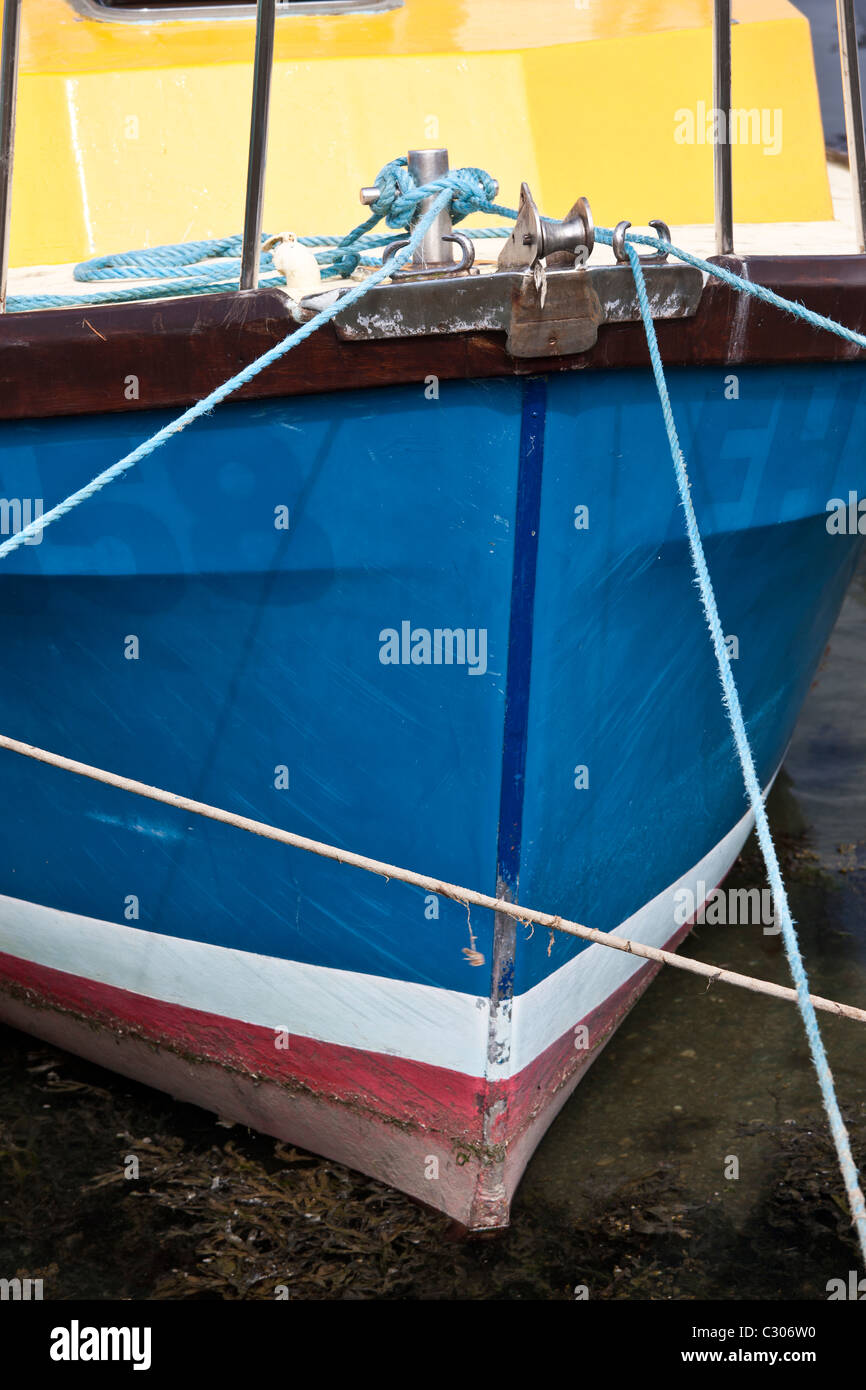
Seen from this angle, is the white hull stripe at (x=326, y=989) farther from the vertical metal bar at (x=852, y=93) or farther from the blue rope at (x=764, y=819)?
the vertical metal bar at (x=852, y=93)

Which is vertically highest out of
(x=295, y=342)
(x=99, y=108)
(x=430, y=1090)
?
(x=99, y=108)

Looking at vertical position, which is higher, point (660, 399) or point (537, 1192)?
point (660, 399)

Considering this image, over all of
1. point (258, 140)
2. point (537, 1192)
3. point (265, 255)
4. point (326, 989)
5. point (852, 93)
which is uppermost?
point (852, 93)

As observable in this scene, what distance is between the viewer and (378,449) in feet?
7.95

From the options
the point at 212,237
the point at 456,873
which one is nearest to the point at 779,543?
the point at 456,873

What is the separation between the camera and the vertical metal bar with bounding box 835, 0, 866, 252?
2.60 m

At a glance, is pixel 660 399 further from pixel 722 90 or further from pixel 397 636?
pixel 397 636

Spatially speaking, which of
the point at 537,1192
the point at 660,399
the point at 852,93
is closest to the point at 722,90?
the point at 852,93

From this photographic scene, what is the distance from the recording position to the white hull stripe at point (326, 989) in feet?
9.52

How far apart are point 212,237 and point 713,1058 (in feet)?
7.96

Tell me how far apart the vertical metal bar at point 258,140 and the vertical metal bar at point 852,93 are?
1.11m

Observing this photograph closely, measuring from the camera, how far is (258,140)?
234 centimetres

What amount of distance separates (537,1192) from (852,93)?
2.40 meters
